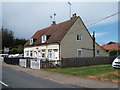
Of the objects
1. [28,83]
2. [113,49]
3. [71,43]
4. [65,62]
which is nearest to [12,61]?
[71,43]

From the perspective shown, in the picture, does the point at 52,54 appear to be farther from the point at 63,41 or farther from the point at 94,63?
the point at 94,63

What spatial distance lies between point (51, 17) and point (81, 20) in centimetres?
1170

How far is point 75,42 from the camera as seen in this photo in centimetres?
3153

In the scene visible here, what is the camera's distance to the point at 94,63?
2833cm

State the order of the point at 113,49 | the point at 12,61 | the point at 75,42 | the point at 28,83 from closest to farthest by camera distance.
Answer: the point at 28,83
the point at 75,42
the point at 12,61
the point at 113,49

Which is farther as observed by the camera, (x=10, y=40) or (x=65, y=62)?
(x=10, y=40)

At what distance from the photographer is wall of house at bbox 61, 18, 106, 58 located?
30.5 meters

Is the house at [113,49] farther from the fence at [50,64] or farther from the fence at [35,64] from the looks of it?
the fence at [35,64]

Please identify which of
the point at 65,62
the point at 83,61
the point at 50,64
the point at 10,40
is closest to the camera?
the point at 65,62

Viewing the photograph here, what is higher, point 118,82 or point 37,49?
point 37,49

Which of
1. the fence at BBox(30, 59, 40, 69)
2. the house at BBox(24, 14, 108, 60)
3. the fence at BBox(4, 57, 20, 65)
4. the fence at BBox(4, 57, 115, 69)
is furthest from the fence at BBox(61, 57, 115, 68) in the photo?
the fence at BBox(4, 57, 20, 65)

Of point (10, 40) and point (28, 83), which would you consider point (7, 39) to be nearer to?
point (10, 40)

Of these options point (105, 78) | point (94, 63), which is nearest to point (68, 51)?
point (94, 63)

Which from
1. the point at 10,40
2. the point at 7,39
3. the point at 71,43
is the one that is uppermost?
the point at 7,39
